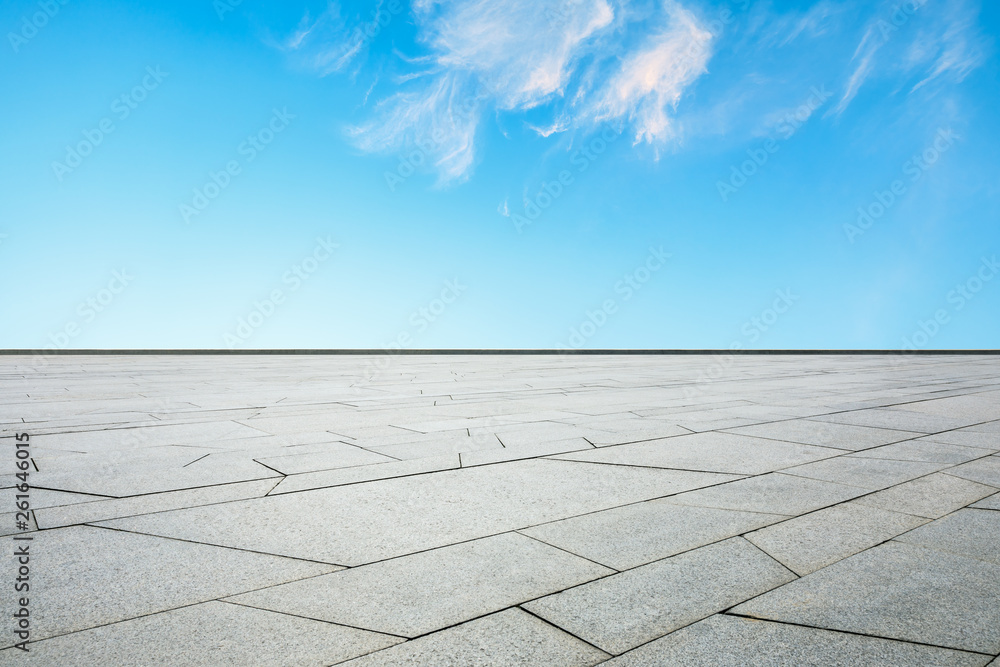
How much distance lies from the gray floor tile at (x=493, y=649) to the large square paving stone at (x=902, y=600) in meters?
0.63

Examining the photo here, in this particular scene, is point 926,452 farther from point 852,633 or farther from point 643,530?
point 852,633

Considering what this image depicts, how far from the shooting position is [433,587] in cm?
204

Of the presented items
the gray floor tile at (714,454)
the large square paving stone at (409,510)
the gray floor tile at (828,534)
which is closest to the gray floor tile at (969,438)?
the gray floor tile at (714,454)

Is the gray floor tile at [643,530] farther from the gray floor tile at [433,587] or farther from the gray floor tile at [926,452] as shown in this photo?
the gray floor tile at [926,452]

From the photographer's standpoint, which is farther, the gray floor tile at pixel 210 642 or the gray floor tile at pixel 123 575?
the gray floor tile at pixel 123 575

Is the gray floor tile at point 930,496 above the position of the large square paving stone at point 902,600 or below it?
above

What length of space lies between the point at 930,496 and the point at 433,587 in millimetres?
2798

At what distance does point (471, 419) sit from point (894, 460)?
134 inches

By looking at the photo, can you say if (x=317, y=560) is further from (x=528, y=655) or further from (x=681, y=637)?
(x=681, y=637)

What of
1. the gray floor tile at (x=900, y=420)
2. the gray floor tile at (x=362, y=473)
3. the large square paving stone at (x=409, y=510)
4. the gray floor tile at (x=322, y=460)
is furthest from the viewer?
the gray floor tile at (x=900, y=420)

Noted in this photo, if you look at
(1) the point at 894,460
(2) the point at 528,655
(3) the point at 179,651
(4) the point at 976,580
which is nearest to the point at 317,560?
(3) the point at 179,651

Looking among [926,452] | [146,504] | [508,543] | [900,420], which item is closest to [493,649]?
[508,543]

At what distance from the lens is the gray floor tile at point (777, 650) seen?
1597 mm

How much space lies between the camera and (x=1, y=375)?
1084 cm
